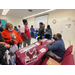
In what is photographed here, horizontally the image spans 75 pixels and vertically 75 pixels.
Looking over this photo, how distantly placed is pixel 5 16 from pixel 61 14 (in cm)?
711

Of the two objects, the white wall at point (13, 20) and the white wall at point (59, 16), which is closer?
the white wall at point (59, 16)

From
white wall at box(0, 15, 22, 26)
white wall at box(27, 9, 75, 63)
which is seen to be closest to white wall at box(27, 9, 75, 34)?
white wall at box(27, 9, 75, 63)

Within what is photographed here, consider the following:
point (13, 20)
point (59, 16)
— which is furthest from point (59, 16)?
point (13, 20)

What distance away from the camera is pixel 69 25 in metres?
3.42

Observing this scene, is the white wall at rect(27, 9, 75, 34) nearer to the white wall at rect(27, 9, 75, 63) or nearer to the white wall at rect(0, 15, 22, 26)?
the white wall at rect(27, 9, 75, 63)

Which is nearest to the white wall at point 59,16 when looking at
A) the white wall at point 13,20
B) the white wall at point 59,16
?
the white wall at point 59,16

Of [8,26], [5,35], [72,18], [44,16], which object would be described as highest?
[44,16]

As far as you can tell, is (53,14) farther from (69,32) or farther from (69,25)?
(69,32)

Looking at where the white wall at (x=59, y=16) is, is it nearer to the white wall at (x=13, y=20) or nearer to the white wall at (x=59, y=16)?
the white wall at (x=59, y=16)

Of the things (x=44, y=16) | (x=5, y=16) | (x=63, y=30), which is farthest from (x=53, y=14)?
(x=5, y=16)

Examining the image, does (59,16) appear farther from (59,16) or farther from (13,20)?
(13,20)

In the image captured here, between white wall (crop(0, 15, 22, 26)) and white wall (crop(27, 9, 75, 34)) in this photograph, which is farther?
white wall (crop(0, 15, 22, 26))

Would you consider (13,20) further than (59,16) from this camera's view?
Yes
